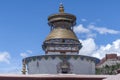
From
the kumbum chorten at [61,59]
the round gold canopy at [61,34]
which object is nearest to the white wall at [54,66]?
the kumbum chorten at [61,59]

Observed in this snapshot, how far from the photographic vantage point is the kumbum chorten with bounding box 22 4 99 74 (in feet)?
119

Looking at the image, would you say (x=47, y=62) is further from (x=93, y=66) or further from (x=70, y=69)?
(x=93, y=66)

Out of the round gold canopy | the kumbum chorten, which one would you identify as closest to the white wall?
the kumbum chorten

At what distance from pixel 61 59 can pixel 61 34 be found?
6010 millimetres

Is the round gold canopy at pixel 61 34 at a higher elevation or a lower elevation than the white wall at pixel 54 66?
higher

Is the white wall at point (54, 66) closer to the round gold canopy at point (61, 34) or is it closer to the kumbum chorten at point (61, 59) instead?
the kumbum chorten at point (61, 59)

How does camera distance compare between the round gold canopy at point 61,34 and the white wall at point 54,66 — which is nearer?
the white wall at point 54,66

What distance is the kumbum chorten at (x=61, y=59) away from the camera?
36.2 meters

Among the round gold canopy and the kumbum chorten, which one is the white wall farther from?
the round gold canopy

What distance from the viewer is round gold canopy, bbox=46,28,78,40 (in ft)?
136

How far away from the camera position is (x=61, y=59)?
119 feet

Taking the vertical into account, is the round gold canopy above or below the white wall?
above

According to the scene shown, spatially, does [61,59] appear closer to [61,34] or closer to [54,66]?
[54,66]

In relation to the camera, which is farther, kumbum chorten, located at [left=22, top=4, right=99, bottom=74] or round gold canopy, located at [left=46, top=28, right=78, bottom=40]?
round gold canopy, located at [left=46, top=28, right=78, bottom=40]
